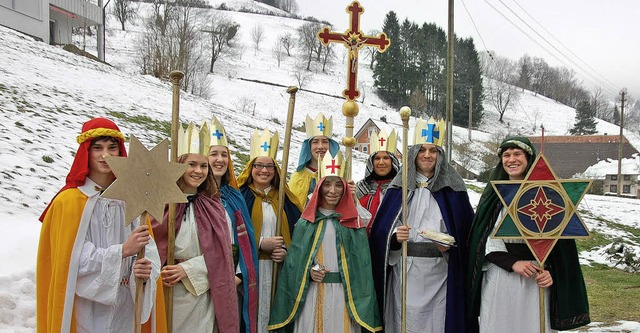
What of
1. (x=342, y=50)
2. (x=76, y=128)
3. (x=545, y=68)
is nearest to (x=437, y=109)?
(x=342, y=50)

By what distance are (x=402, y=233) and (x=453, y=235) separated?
484 millimetres

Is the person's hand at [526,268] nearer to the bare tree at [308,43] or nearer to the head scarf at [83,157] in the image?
the head scarf at [83,157]

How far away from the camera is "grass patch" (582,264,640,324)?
6.94 meters

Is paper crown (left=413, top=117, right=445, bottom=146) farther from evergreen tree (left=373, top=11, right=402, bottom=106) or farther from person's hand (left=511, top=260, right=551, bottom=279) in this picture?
evergreen tree (left=373, top=11, right=402, bottom=106)

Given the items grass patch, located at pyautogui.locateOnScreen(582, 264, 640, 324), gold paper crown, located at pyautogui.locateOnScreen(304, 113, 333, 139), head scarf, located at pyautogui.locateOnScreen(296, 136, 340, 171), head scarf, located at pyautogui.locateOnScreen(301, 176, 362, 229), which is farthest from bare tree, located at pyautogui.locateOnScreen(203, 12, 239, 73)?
head scarf, located at pyautogui.locateOnScreen(301, 176, 362, 229)

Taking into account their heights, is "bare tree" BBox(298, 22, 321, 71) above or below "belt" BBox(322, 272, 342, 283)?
above

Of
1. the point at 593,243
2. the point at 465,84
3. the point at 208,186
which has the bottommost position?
the point at 593,243

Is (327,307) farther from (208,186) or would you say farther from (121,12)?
(121,12)

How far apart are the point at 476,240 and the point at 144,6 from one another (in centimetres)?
8836

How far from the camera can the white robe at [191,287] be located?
3.51 m

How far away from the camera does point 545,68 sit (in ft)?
284

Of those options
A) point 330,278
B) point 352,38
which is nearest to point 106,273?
point 330,278

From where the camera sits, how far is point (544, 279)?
3.54 metres

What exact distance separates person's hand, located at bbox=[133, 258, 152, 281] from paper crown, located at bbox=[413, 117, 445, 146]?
2600 millimetres
